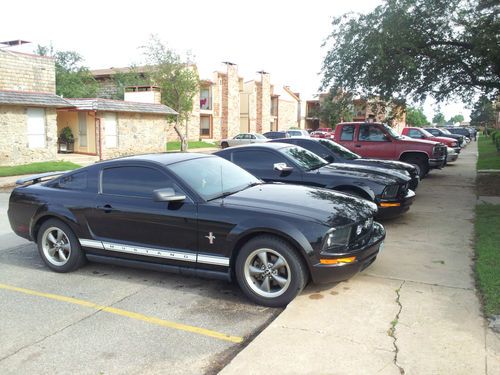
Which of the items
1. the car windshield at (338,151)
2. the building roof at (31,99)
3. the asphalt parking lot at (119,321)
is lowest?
the asphalt parking lot at (119,321)

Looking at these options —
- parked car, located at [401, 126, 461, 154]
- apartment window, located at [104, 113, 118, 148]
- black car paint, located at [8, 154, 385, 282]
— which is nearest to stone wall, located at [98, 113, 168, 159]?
apartment window, located at [104, 113, 118, 148]

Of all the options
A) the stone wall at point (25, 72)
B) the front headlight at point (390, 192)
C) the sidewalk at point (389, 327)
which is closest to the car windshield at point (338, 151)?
the front headlight at point (390, 192)

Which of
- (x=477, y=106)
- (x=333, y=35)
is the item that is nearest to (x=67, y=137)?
(x=333, y=35)

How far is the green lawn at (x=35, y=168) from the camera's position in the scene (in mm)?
19609

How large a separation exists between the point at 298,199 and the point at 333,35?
1201 cm

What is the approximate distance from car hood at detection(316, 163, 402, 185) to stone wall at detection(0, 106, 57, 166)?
18.5m

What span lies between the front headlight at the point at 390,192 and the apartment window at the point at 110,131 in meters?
22.7

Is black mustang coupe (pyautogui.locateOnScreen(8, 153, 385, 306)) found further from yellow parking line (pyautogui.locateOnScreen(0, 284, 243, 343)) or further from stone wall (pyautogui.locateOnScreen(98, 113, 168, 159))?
stone wall (pyautogui.locateOnScreen(98, 113, 168, 159))

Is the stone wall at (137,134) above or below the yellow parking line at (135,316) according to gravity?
above

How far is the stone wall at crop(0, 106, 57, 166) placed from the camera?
852 inches

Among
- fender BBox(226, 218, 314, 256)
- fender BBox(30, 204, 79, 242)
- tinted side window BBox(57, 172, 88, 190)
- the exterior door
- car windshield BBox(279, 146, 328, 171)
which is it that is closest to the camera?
fender BBox(226, 218, 314, 256)

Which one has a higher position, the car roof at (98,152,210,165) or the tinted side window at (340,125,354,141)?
the tinted side window at (340,125,354,141)

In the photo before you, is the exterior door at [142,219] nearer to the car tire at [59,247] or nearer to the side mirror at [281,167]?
the car tire at [59,247]

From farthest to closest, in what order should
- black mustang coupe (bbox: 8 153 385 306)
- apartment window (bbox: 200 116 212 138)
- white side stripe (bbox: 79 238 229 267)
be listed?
apartment window (bbox: 200 116 212 138) < white side stripe (bbox: 79 238 229 267) < black mustang coupe (bbox: 8 153 385 306)
